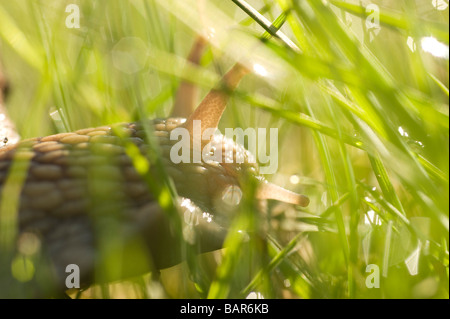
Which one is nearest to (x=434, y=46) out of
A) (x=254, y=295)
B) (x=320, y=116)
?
(x=320, y=116)

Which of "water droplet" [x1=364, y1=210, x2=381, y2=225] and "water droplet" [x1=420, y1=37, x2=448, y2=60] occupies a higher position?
"water droplet" [x1=420, y1=37, x2=448, y2=60]

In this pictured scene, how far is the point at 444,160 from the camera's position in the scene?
19.0 inches

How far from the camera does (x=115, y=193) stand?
560 mm

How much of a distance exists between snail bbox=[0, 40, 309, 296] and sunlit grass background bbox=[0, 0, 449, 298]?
37 millimetres

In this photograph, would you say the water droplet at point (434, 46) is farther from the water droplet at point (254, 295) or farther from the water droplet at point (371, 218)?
the water droplet at point (254, 295)

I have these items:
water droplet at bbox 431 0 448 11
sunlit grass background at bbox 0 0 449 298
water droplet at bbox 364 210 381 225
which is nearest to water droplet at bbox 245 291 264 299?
sunlit grass background at bbox 0 0 449 298

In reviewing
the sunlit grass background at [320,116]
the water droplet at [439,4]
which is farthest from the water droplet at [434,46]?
the water droplet at [439,4]

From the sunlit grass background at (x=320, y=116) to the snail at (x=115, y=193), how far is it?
0.04 meters

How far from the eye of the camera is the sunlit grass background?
1.63 feet

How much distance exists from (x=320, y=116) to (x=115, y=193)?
36 centimetres

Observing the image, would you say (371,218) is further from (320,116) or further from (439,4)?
(439,4)

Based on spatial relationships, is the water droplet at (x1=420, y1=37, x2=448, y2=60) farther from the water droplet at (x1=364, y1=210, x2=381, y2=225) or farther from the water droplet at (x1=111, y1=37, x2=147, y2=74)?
the water droplet at (x1=111, y1=37, x2=147, y2=74)
